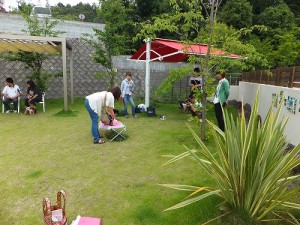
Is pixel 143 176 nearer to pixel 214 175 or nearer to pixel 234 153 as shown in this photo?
pixel 214 175

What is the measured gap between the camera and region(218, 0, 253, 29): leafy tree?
16203mm

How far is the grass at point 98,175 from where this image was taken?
9.39ft

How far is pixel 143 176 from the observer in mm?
3840

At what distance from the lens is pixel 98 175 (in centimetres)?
388

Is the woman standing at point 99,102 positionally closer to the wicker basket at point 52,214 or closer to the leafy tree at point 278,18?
the wicker basket at point 52,214

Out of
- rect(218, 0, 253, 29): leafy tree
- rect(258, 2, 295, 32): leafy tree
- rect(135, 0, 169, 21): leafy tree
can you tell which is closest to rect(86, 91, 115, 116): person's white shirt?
rect(135, 0, 169, 21): leafy tree

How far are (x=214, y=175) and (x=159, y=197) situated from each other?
2.93 feet

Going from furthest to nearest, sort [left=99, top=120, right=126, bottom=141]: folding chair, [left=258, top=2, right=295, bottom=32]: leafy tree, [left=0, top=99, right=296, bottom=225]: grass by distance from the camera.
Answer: [left=258, top=2, right=295, bottom=32]: leafy tree → [left=99, top=120, right=126, bottom=141]: folding chair → [left=0, top=99, right=296, bottom=225]: grass

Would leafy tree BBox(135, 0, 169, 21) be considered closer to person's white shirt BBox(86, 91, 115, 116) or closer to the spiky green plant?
person's white shirt BBox(86, 91, 115, 116)

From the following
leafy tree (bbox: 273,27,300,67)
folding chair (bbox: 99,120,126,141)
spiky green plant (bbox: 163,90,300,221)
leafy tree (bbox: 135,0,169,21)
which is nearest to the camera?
spiky green plant (bbox: 163,90,300,221)

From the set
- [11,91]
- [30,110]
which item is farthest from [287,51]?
[11,91]

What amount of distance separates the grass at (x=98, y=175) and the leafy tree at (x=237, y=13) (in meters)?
12.3

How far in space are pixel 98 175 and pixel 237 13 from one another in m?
15.6

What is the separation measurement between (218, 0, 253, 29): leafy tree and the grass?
40.5 feet
